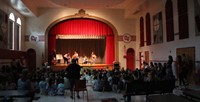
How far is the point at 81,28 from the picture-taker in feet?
78.6

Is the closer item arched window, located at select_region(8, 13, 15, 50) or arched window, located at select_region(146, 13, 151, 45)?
arched window, located at select_region(8, 13, 15, 50)

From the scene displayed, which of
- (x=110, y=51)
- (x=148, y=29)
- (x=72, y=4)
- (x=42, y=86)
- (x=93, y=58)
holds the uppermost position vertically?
(x=72, y=4)

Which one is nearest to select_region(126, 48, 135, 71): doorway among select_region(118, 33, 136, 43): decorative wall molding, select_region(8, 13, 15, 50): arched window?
select_region(118, 33, 136, 43): decorative wall molding

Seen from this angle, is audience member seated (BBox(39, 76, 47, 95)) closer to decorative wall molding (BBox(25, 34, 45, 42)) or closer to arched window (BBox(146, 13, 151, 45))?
arched window (BBox(146, 13, 151, 45))

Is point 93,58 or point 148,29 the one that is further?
point 93,58

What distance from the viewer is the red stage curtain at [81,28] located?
23.8 meters

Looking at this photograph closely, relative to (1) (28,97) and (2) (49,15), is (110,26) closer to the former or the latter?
(2) (49,15)

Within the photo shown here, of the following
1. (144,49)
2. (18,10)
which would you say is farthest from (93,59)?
(18,10)

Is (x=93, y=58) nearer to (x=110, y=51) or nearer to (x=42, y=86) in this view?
(x=110, y=51)

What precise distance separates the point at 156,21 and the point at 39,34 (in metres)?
11.1

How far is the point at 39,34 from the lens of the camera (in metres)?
22.7

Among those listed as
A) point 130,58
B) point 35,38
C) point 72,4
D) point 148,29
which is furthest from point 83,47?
point 148,29

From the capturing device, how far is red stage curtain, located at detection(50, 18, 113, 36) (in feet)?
78.1

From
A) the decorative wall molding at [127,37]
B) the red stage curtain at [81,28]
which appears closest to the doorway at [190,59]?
the decorative wall molding at [127,37]
